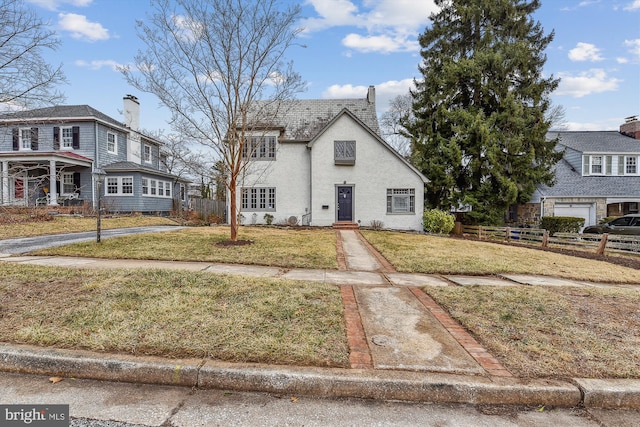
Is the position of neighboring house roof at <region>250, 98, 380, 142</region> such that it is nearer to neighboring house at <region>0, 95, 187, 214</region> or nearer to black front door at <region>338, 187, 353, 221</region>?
black front door at <region>338, 187, 353, 221</region>

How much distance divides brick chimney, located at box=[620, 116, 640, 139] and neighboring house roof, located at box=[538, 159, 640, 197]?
5.02m

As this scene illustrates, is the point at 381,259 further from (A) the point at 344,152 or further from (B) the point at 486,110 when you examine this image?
(B) the point at 486,110

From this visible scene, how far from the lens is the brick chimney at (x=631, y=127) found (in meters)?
25.9

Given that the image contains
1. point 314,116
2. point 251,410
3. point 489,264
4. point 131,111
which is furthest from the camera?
point 131,111

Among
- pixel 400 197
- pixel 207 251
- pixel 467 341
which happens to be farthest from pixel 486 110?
pixel 467 341

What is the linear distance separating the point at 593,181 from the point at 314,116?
20.9 m

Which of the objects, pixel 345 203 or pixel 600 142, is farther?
pixel 600 142

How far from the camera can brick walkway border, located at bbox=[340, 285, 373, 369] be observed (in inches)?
125

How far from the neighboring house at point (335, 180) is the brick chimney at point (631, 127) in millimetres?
21108

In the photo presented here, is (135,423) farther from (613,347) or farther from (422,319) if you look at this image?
(613,347)

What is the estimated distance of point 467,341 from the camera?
12.3ft

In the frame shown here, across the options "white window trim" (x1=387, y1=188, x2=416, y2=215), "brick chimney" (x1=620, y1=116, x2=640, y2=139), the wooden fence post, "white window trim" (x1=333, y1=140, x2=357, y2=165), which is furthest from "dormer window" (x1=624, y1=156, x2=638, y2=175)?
"white window trim" (x1=333, y1=140, x2=357, y2=165)

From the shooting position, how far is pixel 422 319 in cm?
444

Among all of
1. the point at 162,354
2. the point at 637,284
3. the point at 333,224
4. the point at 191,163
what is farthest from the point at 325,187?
the point at 162,354
